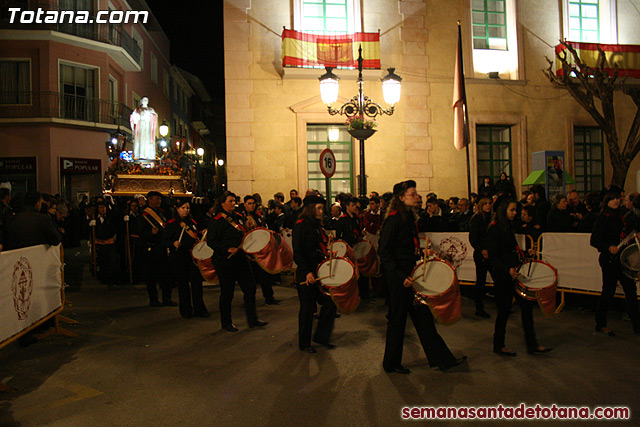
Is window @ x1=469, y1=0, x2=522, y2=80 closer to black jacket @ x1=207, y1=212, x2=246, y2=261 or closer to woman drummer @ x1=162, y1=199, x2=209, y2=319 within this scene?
woman drummer @ x1=162, y1=199, x2=209, y2=319

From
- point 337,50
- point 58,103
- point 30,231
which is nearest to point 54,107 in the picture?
point 58,103

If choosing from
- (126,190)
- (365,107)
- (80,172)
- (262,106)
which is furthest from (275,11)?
(80,172)

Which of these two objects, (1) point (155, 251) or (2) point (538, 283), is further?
(1) point (155, 251)

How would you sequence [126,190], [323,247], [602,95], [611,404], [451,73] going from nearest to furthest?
1. [611,404]
2. [323,247]
3. [126,190]
4. [602,95]
5. [451,73]

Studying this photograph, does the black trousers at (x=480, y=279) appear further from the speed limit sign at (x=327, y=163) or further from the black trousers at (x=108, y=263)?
the black trousers at (x=108, y=263)

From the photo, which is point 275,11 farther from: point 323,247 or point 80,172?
point 80,172

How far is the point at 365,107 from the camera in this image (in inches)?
523

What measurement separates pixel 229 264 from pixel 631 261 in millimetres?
5267

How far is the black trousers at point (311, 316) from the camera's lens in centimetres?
658

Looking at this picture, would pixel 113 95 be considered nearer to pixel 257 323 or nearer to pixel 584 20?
pixel 584 20

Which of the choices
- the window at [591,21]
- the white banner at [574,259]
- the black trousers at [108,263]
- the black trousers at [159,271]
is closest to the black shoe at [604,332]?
the white banner at [574,259]

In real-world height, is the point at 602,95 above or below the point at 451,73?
below

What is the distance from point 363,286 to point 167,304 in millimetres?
3611

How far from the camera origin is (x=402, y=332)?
5.59m
